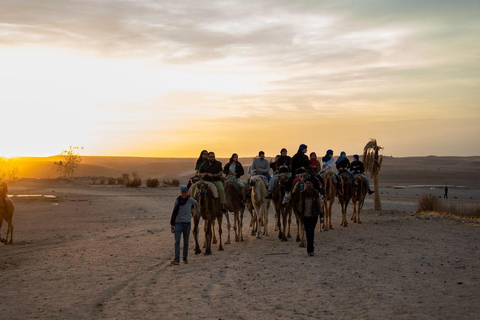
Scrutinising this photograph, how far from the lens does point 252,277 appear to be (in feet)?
42.3

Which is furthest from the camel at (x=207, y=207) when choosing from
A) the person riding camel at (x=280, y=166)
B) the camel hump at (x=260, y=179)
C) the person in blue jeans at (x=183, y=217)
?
the camel hump at (x=260, y=179)

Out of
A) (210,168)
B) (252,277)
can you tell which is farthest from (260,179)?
(252,277)

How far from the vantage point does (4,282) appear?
1290 centimetres

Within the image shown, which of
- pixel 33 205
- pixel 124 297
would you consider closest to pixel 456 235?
pixel 124 297

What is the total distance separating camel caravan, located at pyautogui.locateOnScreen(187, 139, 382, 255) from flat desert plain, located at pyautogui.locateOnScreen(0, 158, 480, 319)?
2.27 feet

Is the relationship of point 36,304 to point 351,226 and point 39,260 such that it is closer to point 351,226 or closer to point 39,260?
point 39,260

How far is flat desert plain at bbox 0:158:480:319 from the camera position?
10.1 meters

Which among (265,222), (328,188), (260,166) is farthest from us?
(328,188)

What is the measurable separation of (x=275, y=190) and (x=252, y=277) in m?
6.96

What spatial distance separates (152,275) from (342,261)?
5056 millimetres

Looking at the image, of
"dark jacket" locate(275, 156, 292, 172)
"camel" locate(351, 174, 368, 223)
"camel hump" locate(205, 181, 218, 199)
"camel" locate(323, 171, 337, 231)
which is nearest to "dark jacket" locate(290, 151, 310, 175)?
"dark jacket" locate(275, 156, 292, 172)

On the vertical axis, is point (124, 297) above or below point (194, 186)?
below

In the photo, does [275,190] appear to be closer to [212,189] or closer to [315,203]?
[212,189]

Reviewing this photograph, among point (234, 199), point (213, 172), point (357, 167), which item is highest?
point (357, 167)
